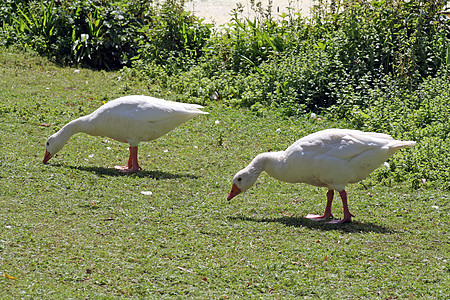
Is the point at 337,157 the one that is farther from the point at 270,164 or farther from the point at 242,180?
the point at 242,180

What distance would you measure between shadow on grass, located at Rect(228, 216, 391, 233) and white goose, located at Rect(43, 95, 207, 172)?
80.2 inches

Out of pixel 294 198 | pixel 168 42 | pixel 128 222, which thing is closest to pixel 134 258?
pixel 128 222

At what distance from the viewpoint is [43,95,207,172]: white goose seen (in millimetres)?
8602

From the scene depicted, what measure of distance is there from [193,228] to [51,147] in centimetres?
287

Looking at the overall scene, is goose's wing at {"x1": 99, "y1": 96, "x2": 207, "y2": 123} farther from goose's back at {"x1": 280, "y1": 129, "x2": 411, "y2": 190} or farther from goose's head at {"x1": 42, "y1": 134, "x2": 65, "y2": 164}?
goose's back at {"x1": 280, "y1": 129, "x2": 411, "y2": 190}

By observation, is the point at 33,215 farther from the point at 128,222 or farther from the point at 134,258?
the point at 134,258

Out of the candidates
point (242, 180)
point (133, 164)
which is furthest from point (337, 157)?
point (133, 164)

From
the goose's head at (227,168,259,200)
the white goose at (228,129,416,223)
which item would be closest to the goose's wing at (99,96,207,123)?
the goose's head at (227,168,259,200)

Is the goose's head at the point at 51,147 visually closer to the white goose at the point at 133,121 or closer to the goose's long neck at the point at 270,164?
the white goose at the point at 133,121

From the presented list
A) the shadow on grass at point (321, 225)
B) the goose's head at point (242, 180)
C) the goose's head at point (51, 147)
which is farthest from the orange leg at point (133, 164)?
the shadow on grass at point (321, 225)

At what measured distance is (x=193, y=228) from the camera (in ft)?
22.6

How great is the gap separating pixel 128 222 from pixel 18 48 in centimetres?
906

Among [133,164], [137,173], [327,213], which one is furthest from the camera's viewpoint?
[133,164]

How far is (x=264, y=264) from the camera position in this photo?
19.5 ft
